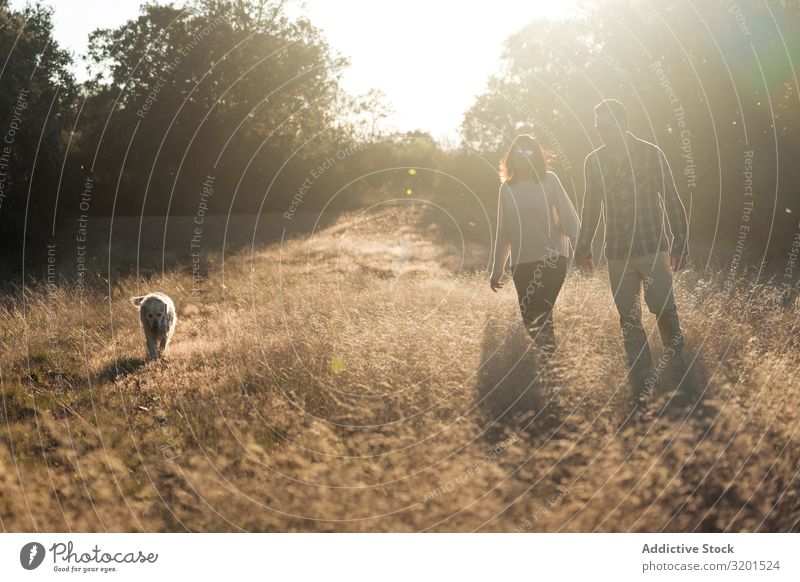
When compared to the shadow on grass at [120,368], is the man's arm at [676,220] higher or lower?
higher

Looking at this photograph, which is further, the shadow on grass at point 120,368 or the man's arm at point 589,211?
the shadow on grass at point 120,368

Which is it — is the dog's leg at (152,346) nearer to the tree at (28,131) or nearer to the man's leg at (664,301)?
the man's leg at (664,301)

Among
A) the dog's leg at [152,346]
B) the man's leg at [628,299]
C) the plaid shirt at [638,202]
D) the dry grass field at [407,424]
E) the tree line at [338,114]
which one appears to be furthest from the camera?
the tree line at [338,114]

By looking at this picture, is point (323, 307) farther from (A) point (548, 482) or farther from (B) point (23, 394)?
(A) point (548, 482)

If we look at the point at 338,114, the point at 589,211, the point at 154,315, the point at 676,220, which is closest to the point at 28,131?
the point at 338,114

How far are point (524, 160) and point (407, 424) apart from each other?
3.67 meters

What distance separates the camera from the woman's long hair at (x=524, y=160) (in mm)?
9188

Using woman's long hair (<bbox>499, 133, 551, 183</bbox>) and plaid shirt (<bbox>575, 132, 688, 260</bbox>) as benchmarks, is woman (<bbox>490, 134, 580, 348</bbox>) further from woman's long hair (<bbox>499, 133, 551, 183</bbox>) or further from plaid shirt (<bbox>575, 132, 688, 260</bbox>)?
plaid shirt (<bbox>575, 132, 688, 260</bbox>)

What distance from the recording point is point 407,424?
7.42m

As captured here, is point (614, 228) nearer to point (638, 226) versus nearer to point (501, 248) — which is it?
point (638, 226)

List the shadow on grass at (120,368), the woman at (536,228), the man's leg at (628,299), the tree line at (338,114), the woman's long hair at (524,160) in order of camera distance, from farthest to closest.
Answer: the tree line at (338,114) → the shadow on grass at (120,368) → the woman at (536,228) → the woman's long hair at (524,160) → the man's leg at (628,299)

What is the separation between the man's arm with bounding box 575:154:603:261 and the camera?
8.88 m

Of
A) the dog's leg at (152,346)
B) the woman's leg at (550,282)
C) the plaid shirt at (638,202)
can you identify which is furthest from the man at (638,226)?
the dog's leg at (152,346)

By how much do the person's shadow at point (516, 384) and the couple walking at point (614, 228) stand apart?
11.5 inches
